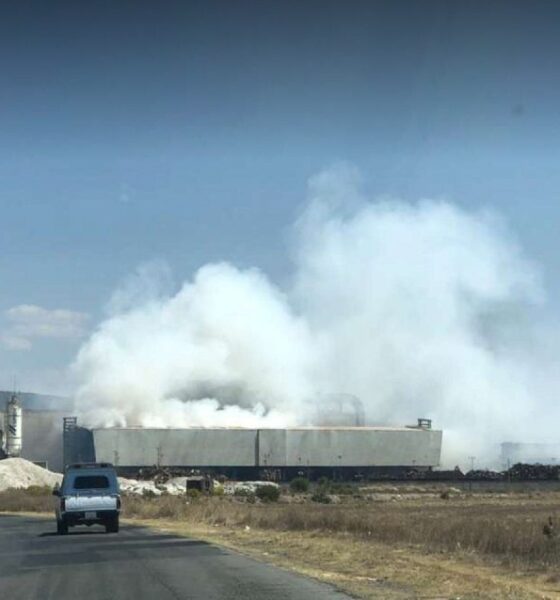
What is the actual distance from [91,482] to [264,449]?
338 ft

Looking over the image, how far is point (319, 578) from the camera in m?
19.2

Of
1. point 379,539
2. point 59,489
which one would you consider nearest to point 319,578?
point 379,539

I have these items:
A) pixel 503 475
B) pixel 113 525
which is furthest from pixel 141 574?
pixel 503 475

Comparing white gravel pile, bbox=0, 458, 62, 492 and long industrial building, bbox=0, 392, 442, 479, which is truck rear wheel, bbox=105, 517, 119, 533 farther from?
long industrial building, bbox=0, 392, 442, 479

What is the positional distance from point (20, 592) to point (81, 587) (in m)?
1.08

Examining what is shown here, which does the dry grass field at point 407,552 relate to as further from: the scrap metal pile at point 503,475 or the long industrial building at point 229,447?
the long industrial building at point 229,447

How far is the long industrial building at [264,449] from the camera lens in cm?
13575

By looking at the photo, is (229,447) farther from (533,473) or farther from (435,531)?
(435,531)

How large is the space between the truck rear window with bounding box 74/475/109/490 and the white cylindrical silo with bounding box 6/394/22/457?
99.8 m

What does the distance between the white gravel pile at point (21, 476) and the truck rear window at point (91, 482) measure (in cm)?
6079

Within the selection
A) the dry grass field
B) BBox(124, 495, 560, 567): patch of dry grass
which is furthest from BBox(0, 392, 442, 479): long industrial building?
the dry grass field

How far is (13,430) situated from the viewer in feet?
437

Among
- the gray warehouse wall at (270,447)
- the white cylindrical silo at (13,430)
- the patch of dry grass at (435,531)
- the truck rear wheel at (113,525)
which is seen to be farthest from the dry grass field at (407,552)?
the white cylindrical silo at (13,430)

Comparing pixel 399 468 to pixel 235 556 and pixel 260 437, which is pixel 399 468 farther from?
pixel 235 556
